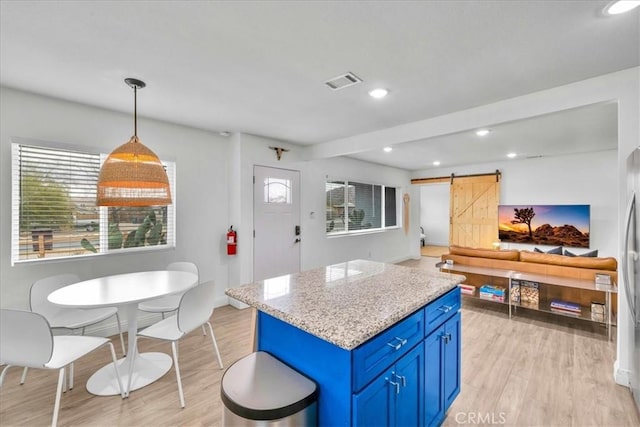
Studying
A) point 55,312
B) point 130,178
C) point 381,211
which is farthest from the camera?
point 381,211

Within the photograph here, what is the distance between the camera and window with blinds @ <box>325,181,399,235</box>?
5645 millimetres

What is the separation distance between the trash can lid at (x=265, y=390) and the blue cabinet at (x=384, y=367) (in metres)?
0.07

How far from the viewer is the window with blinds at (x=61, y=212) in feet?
8.68

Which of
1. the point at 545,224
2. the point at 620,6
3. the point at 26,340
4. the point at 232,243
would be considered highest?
the point at 620,6

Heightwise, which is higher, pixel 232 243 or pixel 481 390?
pixel 232 243

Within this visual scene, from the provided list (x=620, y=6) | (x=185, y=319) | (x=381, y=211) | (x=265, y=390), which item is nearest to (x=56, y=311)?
(x=185, y=319)

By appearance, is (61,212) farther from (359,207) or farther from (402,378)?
(359,207)

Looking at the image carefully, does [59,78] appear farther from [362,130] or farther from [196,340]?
[362,130]

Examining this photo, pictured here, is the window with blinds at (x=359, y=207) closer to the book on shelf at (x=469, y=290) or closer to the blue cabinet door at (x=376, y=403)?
the book on shelf at (x=469, y=290)

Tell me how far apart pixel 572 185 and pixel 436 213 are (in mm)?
5056

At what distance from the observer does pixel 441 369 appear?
1.74 meters

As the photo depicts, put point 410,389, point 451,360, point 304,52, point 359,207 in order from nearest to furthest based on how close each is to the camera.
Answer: point 410,389
point 451,360
point 304,52
point 359,207

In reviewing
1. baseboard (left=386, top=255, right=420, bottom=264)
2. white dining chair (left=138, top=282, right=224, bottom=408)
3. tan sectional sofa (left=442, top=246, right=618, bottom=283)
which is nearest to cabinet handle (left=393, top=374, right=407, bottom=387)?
white dining chair (left=138, top=282, right=224, bottom=408)

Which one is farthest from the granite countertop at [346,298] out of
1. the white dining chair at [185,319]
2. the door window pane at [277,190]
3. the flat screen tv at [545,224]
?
the flat screen tv at [545,224]
